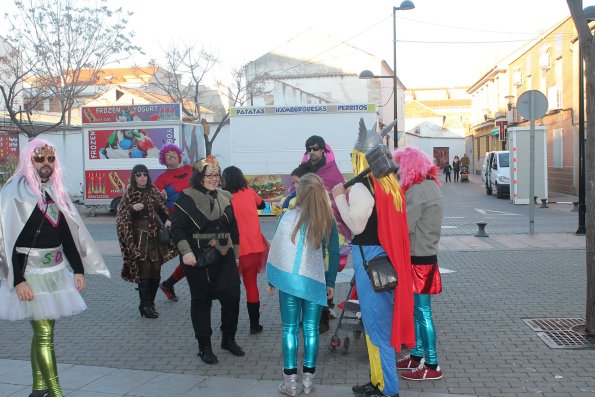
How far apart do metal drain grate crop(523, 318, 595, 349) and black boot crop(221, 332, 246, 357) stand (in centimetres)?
271

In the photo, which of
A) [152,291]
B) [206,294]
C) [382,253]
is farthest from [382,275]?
[152,291]

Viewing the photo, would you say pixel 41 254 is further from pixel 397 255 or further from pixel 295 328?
pixel 397 255

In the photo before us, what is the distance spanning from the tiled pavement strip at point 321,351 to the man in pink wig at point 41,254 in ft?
2.50

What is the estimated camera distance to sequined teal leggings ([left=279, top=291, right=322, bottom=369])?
4.67 m

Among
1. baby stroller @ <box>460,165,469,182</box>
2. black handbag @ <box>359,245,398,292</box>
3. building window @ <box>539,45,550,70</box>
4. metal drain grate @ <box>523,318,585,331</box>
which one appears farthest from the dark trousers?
baby stroller @ <box>460,165,469,182</box>

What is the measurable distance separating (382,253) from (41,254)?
224cm

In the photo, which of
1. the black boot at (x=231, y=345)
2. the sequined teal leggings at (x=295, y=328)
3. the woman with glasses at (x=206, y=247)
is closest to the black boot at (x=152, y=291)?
the black boot at (x=231, y=345)

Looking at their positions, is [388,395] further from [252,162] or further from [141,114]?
[141,114]

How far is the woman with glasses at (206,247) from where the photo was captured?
5523 mm

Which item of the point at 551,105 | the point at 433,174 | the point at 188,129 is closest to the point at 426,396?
the point at 433,174

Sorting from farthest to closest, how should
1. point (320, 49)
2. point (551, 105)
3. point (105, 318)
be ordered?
point (320, 49)
point (551, 105)
point (105, 318)

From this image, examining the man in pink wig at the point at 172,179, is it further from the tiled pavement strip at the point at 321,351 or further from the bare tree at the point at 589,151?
the bare tree at the point at 589,151

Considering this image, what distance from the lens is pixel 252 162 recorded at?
59.9 feet

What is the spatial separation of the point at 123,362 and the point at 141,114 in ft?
50.4
